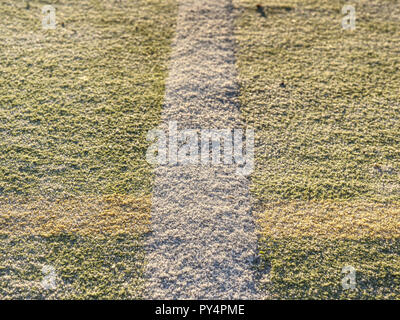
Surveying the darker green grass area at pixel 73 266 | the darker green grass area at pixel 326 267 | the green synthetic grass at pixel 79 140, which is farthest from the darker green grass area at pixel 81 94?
the darker green grass area at pixel 326 267

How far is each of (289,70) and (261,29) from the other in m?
0.82

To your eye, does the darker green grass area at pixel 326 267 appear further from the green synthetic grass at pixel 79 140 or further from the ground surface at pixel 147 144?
the green synthetic grass at pixel 79 140

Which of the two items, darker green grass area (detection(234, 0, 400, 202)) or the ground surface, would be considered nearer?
the ground surface

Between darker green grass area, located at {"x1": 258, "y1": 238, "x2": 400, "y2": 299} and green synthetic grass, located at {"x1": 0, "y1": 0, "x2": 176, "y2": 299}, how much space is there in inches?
38.7

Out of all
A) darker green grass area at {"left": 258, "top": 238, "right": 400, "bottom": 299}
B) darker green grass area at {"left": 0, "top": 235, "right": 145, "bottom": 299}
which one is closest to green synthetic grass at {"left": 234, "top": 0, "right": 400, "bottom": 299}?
darker green grass area at {"left": 258, "top": 238, "right": 400, "bottom": 299}

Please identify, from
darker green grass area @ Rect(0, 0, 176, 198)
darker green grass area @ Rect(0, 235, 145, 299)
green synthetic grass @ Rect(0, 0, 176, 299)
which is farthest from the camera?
darker green grass area @ Rect(0, 0, 176, 198)

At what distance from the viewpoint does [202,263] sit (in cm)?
311

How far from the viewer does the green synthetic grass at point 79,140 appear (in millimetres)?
3102

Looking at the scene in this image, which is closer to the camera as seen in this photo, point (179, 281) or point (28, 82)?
point (179, 281)

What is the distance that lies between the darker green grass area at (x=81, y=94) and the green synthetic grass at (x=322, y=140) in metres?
1.03

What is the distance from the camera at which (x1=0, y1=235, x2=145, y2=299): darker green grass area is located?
9.73 feet

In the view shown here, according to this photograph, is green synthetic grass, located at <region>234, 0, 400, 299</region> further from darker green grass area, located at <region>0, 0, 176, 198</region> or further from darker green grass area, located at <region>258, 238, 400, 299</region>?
darker green grass area, located at <region>0, 0, 176, 198</region>
